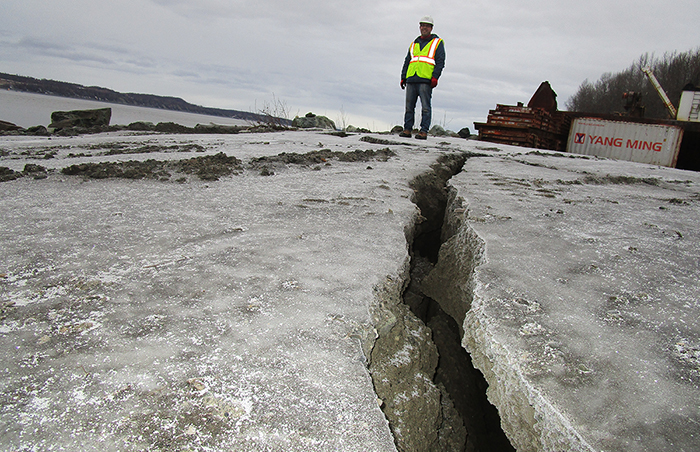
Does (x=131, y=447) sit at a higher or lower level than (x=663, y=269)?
lower

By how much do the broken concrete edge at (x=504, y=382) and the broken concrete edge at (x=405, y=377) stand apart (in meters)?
0.19

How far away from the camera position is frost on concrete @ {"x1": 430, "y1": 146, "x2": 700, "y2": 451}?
856 millimetres

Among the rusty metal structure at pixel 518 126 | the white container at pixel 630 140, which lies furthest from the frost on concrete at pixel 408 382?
the white container at pixel 630 140

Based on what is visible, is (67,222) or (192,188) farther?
(192,188)

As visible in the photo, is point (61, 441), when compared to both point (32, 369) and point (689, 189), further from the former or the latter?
point (689, 189)

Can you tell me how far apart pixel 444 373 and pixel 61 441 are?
4.44 feet

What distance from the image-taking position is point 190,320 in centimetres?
107

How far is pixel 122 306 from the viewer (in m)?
1.11

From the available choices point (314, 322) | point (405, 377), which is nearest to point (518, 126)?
point (405, 377)

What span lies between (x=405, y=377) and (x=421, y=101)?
5608 millimetres

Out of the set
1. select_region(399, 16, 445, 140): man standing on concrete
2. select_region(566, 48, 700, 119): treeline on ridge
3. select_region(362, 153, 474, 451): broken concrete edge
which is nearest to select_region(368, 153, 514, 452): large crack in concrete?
select_region(362, 153, 474, 451): broken concrete edge

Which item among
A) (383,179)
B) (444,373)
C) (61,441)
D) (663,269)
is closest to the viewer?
(61,441)

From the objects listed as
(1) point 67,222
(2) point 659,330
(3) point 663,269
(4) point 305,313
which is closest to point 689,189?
(3) point 663,269

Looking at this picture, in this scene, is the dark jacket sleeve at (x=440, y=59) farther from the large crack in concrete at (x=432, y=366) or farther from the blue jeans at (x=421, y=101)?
the large crack in concrete at (x=432, y=366)
